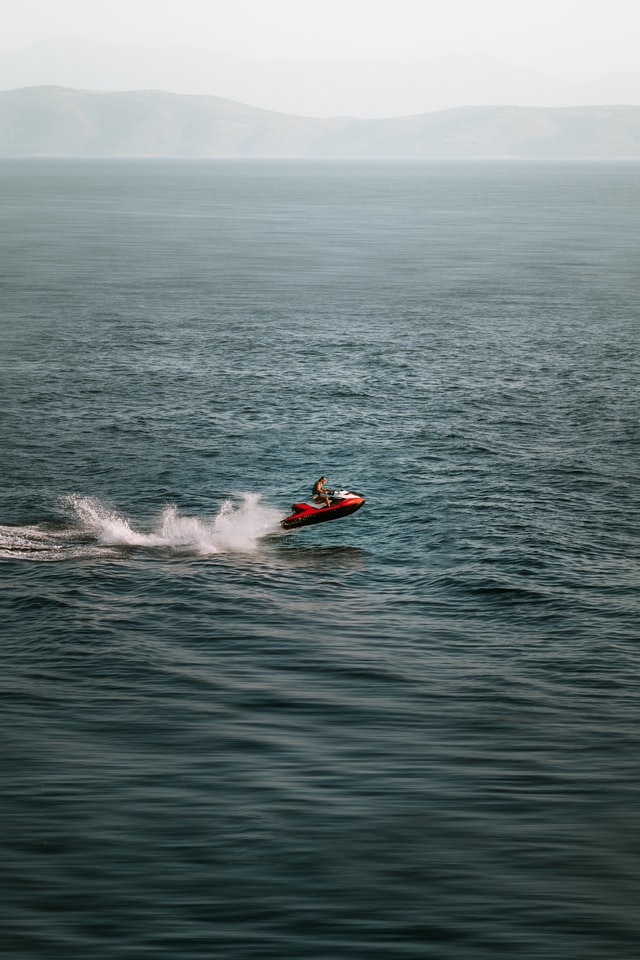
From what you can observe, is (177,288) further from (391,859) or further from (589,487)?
(391,859)

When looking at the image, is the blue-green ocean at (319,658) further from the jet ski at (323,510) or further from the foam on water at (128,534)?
the jet ski at (323,510)

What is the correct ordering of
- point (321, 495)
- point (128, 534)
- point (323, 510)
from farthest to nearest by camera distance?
point (321, 495), point (323, 510), point (128, 534)

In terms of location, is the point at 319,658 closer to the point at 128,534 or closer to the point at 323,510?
the point at 323,510

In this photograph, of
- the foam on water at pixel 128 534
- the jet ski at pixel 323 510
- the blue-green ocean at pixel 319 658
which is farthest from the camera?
the jet ski at pixel 323 510

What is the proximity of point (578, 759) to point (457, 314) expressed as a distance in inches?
3377

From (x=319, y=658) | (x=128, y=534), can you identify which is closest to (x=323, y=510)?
(x=128, y=534)

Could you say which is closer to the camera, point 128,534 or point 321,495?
point 128,534

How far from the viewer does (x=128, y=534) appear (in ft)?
177

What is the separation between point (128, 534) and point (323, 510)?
30.7 feet

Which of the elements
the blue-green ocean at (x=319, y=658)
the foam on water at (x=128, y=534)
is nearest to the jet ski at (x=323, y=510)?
the blue-green ocean at (x=319, y=658)

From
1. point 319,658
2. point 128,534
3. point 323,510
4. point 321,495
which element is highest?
point 321,495

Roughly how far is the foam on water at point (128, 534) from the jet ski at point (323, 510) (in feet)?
4.80

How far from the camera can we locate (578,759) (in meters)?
35.2

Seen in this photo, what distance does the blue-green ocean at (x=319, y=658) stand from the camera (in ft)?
94.4
